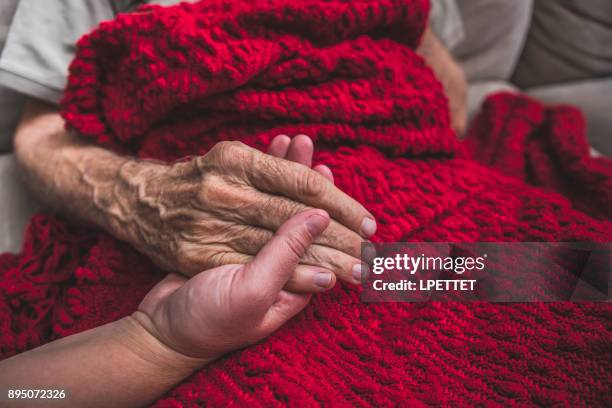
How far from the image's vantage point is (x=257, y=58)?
0.51m

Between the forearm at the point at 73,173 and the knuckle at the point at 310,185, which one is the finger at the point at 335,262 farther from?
the forearm at the point at 73,173

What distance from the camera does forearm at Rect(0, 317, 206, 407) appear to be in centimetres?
43

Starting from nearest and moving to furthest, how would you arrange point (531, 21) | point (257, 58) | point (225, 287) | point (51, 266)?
point (225, 287) < point (257, 58) < point (51, 266) < point (531, 21)

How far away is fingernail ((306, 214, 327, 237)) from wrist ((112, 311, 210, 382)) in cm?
18

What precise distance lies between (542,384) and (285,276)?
287mm

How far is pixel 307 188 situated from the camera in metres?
0.44

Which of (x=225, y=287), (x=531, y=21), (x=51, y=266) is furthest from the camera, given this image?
(x=531, y=21)

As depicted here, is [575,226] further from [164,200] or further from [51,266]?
[51,266]

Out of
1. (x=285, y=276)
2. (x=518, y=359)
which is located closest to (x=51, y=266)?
(x=285, y=276)

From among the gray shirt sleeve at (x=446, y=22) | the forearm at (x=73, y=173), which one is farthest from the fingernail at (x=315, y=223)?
the gray shirt sleeve at (x=446, y=22)

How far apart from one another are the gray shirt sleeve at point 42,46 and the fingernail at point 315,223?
1.71 feet

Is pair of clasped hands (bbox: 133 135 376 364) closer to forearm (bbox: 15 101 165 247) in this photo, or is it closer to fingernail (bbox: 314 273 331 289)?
fingernail (bbox: 314 273 331 289)

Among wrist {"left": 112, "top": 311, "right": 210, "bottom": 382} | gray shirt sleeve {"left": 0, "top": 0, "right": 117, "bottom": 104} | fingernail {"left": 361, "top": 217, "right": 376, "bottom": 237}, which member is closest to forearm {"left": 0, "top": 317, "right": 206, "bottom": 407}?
wrist {"left": 112, "top": 311, "right": 210, "bottom": 382}

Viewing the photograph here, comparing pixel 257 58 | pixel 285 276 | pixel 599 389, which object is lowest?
pixel 599 389
